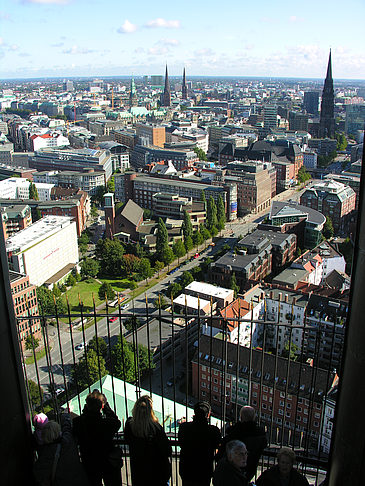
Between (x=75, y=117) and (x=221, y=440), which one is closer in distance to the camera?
(x=221, y=440)

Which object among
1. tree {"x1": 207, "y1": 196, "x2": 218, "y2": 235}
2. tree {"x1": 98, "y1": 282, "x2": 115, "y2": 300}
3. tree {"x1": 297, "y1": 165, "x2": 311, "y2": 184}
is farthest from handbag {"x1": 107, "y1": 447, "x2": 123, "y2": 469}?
tree {"x1": 297, "y1": 165, "x2": 311, "y2": 184}

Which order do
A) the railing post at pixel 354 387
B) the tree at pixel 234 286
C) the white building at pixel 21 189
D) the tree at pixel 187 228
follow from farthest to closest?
the white building at pixel 21 189
the tree at pixel 187 228
the tree at pixel 234 286
the railing post at pixel 354 387

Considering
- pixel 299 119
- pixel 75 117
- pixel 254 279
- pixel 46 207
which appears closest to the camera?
pixel 254 279

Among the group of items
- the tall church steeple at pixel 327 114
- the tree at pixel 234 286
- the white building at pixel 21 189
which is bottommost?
the tree at pixel 234 286

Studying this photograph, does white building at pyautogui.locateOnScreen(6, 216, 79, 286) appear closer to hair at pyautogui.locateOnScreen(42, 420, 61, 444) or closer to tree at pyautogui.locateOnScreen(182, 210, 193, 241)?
tree at pyautogui.locateOnScreen(182, 210, 193, 241)

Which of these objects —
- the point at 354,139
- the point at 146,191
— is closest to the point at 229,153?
the point at 146,191

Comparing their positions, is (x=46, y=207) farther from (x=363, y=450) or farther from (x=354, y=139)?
(x=354, y=139)

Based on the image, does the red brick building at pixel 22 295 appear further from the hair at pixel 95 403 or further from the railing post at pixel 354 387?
the railing post at pixel 354 387

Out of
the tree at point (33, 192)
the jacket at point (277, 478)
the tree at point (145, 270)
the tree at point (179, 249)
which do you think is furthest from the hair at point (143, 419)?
the tree at point (33, 192)
